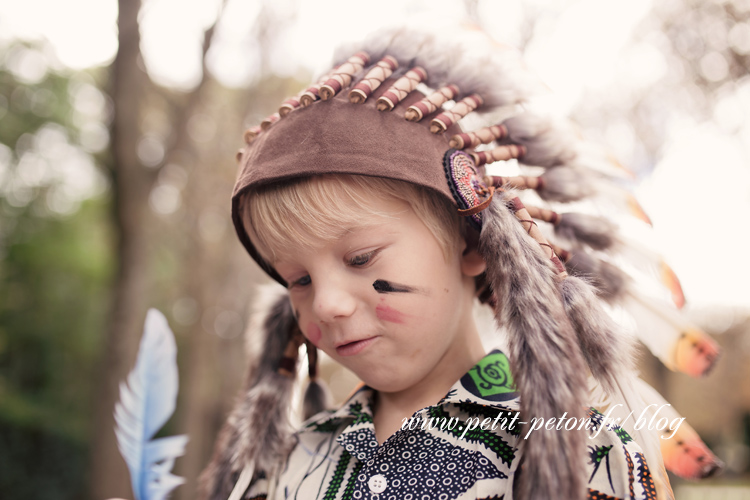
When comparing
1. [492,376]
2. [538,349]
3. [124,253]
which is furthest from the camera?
[124,253]

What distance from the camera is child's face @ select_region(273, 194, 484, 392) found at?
3.99ft

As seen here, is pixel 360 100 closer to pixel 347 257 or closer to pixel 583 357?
pixel 347 257

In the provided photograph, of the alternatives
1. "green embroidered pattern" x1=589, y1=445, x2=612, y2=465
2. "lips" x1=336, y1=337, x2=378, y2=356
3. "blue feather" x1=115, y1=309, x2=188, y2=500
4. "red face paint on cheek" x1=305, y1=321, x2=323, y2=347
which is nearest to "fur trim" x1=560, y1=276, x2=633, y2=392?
"green embroidered pattern" x1=589, y1=445, x2=612, y2=465

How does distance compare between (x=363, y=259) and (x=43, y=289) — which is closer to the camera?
(x=363, y=259)

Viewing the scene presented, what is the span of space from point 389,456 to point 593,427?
464 mm

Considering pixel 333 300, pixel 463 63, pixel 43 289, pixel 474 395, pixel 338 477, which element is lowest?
pixel 43 289

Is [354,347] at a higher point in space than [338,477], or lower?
higher

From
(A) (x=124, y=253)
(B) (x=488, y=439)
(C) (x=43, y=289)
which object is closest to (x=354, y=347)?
(B) (x=488, y=439)

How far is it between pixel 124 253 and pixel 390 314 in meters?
4.43

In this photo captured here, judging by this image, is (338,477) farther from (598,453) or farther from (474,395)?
(598,453)

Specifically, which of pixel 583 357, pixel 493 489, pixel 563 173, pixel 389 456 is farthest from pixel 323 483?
pixel 563 173

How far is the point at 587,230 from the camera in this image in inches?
56.7

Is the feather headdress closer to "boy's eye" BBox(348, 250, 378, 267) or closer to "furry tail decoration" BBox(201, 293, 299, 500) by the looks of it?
"furry tail decoration" BBox(201, 293, 299, 500)

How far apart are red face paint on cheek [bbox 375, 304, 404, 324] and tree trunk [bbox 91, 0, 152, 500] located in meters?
4.12
